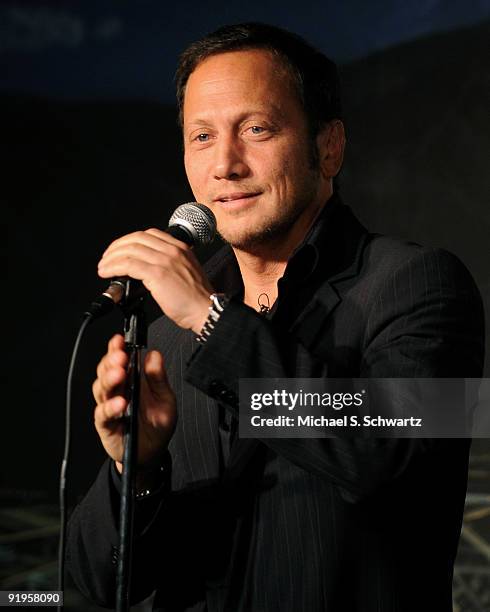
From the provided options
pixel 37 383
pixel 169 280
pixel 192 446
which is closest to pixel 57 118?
pixel 37 383

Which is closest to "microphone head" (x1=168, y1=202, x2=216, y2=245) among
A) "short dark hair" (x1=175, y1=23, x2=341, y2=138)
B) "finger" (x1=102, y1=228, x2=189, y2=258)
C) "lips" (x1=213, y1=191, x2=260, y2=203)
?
"finger" (x1=102, y1=228, x2=189, y2=258)

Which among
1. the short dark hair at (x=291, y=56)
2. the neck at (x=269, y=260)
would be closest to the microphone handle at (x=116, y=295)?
the neck at (x=269, y=260)

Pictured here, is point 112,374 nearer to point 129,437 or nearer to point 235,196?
point 129,437

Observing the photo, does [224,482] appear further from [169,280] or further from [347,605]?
[169,280]

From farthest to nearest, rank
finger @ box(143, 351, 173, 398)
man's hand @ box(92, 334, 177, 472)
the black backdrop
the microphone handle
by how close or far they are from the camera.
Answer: the black backdrop
finger @ box(143, 351, 173, 398)
man's hand @ box(92, 334, 177, 472)
the microphone handle

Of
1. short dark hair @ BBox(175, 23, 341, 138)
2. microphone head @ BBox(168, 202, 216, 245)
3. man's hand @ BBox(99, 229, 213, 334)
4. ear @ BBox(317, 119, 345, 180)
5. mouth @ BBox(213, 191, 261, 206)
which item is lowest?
man's hand @ BBox(99, 229, 213, 334)

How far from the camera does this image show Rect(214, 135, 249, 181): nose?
5.69ft

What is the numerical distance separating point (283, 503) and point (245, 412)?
0.23 metres

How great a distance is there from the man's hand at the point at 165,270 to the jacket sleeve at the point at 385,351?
5 cm

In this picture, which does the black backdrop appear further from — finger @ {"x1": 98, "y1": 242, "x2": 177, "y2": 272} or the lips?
finger @ {"x1": 98, "y1": 242, "x2": 177, "y2": 272}

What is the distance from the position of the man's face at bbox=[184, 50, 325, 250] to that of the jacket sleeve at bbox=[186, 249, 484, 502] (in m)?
0.31

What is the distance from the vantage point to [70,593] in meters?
2.84

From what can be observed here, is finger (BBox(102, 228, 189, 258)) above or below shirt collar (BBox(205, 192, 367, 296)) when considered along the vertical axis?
below

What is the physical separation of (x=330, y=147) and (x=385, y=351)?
63cm
